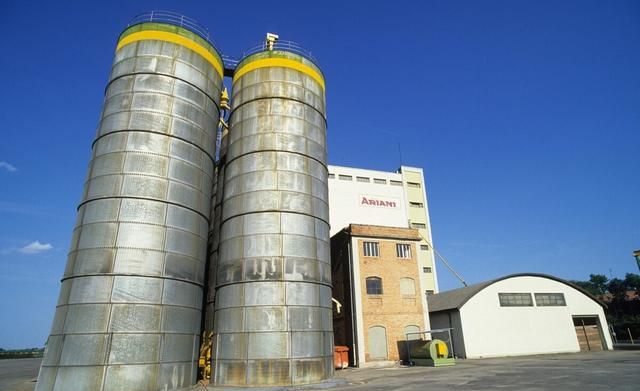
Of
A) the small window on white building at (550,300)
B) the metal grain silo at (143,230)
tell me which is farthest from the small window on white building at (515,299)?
the metal grain silo at (143,230)

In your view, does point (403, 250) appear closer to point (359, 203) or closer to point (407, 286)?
point (407, 286)

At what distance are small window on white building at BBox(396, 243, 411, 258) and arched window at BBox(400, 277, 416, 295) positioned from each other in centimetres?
182

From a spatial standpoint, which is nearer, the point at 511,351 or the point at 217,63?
the point at 217,63

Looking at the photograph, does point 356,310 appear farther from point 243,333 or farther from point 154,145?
point 154,145

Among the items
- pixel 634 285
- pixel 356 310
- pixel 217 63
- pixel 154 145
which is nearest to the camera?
pixel 154 145

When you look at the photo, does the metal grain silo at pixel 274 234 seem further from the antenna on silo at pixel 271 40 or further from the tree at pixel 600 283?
the tree at pixel 600 283

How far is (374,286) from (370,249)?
281 centimetres

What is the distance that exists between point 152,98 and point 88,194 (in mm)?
5446

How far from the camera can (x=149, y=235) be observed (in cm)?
1602

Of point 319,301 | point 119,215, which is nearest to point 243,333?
point 319,301

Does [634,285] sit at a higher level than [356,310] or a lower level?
higher

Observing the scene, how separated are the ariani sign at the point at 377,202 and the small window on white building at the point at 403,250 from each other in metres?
14.6

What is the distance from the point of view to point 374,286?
27562 mm

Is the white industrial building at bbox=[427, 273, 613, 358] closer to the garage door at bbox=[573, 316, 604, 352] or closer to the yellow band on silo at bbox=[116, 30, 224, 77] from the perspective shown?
the garage door at bbox=[573, 316, 604, 352]
